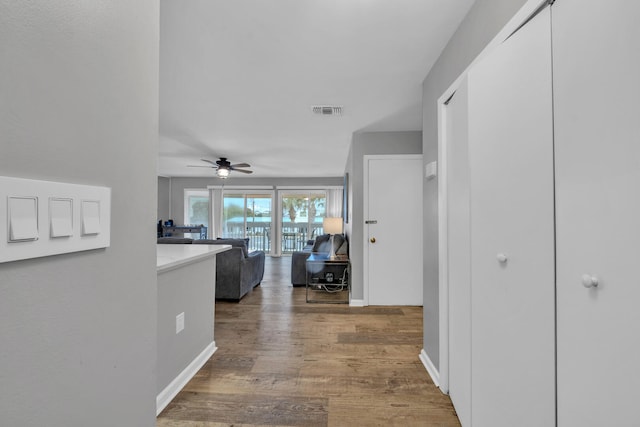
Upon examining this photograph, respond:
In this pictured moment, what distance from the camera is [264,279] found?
547 centimetres

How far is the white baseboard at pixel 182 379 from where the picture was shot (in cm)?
173

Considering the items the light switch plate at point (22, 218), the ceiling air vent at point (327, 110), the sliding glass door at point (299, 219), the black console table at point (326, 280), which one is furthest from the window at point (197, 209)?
the light switch plate at point (22, 218)

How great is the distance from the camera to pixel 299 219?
864 cm

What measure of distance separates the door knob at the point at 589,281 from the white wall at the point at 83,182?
1169 millimetres

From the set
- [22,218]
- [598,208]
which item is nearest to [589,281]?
[598,208]

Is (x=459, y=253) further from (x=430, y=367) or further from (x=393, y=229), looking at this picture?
(x=393, y=229)

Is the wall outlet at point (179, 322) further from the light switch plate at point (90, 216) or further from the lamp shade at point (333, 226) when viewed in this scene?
the lamp shade at point (333, 226)

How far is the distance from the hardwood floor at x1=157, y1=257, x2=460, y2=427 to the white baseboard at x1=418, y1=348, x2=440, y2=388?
0.04 meters

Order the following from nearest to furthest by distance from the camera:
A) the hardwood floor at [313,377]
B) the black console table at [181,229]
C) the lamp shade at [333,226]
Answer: the hardwood floor at [313,377] → the lamp shade at [333,226] → the black console table at [181,229]

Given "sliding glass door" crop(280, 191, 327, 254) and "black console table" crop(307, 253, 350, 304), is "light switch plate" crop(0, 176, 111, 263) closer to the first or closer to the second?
"black console table" crop(307, 253, 350, 304)

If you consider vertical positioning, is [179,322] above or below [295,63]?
below

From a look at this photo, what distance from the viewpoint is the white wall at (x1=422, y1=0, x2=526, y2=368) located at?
1426 millimetres

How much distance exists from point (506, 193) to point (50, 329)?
4.60ft

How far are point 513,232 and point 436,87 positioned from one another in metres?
1.38
